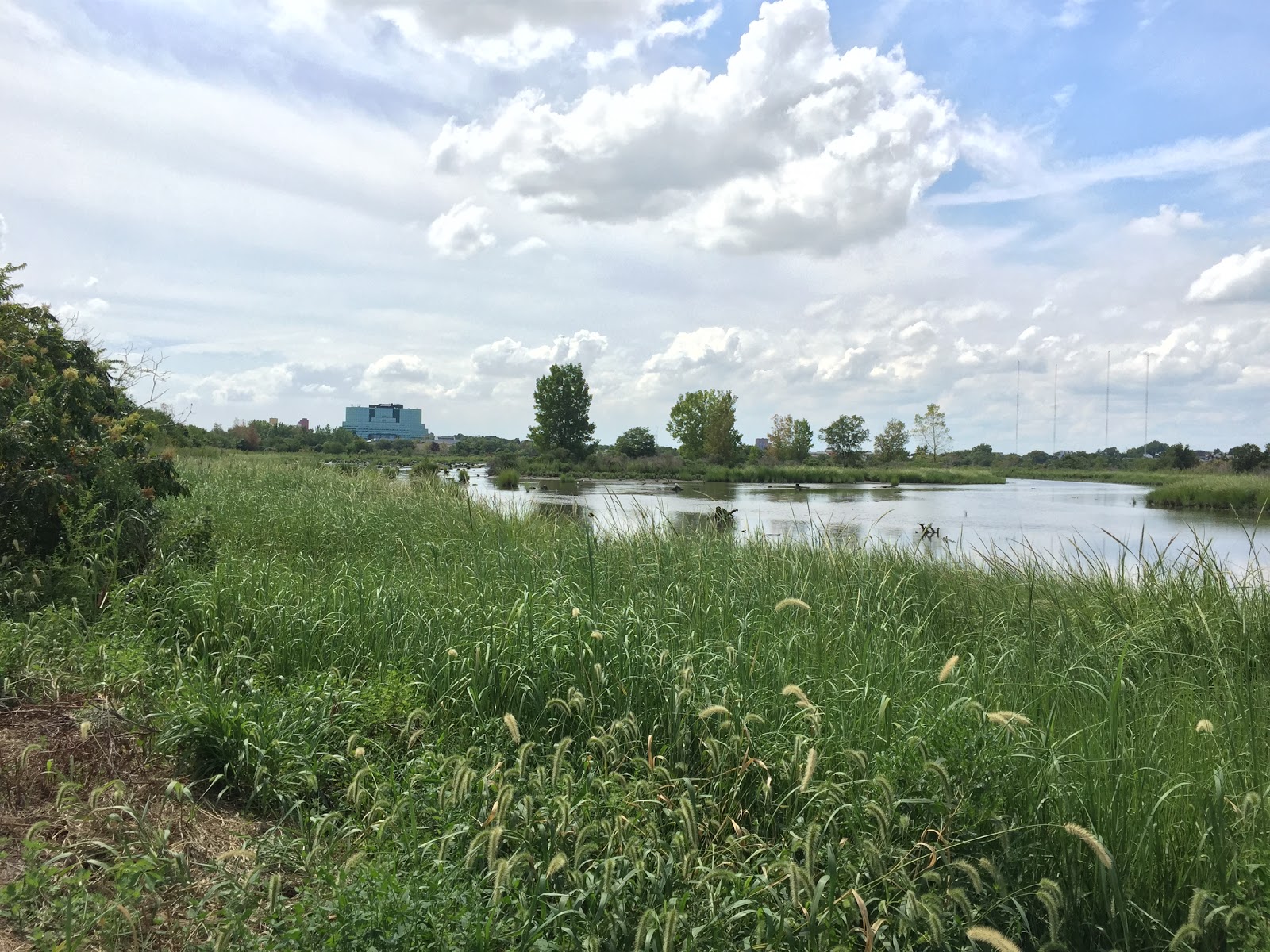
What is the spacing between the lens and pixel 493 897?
186 centimetres

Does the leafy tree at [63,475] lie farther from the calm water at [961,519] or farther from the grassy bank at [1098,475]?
the grassy bank at [1098,475]

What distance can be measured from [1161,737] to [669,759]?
186 centimetres

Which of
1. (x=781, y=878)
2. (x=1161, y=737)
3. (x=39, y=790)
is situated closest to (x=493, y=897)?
(x=781, y=878)

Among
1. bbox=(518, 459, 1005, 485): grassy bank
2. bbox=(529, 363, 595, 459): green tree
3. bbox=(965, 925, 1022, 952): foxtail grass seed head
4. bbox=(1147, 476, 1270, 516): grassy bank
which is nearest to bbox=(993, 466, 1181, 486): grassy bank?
bbox=(518, 459, 1005, 485): grassy bank

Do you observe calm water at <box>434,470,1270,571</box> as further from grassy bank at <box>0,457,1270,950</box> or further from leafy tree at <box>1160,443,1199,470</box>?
leafy tree at <box>1160,443,1199,470</box>

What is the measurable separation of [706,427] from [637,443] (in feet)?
44.9

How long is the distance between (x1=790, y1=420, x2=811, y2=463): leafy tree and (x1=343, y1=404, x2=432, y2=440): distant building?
58.4m

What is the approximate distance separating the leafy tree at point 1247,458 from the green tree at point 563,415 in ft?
128

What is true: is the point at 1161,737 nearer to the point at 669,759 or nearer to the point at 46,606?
the point at 669,759

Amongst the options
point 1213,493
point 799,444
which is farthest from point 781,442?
point 1213,493

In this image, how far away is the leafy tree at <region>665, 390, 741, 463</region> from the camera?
57.6 meters

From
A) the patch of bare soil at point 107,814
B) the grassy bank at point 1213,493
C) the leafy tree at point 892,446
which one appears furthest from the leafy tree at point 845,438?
the patch of bare soil at point 107,814

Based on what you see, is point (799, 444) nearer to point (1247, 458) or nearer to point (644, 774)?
point (1247, 458)

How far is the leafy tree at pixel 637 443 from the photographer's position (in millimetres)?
69625
